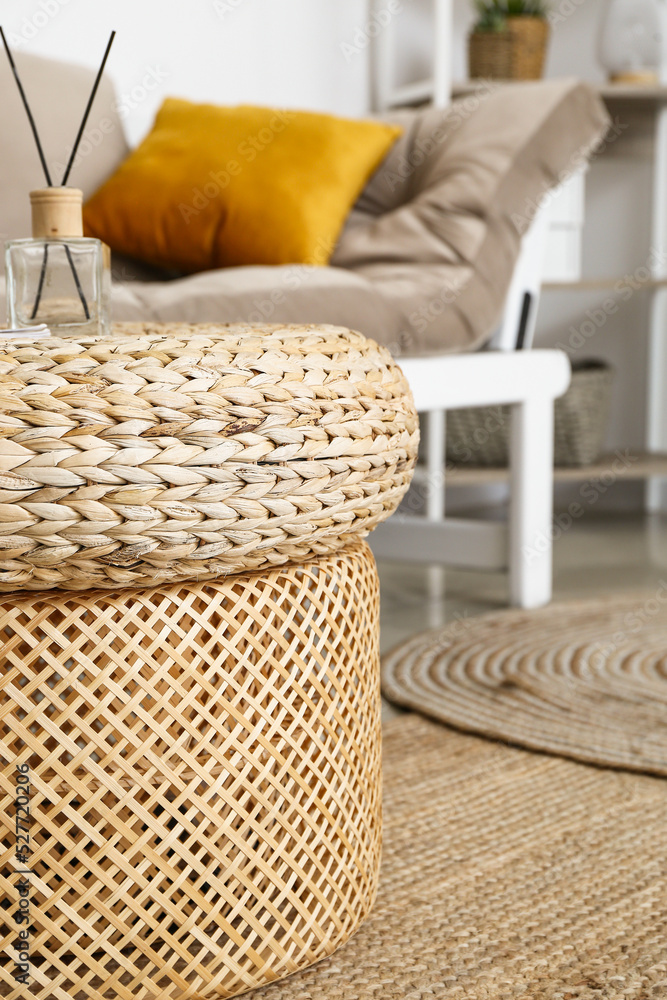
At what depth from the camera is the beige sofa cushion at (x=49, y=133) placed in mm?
1697

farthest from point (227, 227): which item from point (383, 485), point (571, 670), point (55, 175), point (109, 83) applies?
point (383, 485)

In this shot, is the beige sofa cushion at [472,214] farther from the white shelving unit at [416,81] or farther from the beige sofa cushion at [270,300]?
the white shelving unit at [416,81]

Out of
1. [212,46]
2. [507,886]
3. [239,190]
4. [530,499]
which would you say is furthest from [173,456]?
[212,46]

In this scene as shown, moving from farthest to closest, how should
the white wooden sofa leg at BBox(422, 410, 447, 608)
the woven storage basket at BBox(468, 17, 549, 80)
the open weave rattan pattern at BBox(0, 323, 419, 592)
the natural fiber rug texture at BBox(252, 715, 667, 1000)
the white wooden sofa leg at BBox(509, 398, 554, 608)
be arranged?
1. the woven storage basket at BBox(468, 17, 549, 80)
2. the white wooden sofa leg at BBox(422, 410, 447, 608)
3. the white wooden sofa leg at BBox(509, 398, 554, 608)
4. the natural fiber rug texture at BBox(252, 715, 667, 1000)
5. the open weave rattan pattern at BBox(0, 323, 419, 592)

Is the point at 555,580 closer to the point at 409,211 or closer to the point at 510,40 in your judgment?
the point at 409,211

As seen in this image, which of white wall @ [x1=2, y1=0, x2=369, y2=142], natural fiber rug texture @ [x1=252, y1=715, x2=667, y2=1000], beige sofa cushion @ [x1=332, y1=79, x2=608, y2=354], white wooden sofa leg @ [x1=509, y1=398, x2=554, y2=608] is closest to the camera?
natural fiber rug texture @ [x1=252, y1=715, x2=667, y2=1000]

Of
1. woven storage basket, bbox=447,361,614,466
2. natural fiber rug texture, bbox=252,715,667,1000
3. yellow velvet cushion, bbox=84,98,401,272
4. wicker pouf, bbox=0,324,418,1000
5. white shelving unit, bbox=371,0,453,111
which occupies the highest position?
white shelving unit, bbox=371,0,453,111

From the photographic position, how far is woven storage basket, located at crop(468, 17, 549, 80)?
8.38ft

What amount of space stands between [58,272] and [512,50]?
2130 millimetres

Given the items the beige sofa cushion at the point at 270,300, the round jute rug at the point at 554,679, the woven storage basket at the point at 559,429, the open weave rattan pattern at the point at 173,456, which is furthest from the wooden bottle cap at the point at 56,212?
the woven storage basket at the point at 559,429

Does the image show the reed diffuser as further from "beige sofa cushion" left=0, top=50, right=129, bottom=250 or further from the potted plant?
the potted plant

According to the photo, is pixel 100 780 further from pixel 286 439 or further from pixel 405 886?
pixel 405 886

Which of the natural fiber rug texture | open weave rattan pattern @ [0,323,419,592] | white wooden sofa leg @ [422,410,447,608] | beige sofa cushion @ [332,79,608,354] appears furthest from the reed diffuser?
white wooden sofa leg @ [422,410,447,608]

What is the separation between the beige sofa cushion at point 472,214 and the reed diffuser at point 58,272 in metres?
0.78
